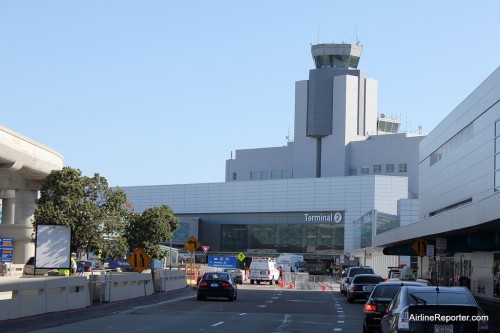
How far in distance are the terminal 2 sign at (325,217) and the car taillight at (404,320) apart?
109455 mm

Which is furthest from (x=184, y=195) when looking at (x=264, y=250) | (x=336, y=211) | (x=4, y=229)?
(x=4, y=229)

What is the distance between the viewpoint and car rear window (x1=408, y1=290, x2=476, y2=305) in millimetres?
14102

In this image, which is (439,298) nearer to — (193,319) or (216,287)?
(193,319)

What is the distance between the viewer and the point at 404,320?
45.8ft

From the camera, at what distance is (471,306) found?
13906mm

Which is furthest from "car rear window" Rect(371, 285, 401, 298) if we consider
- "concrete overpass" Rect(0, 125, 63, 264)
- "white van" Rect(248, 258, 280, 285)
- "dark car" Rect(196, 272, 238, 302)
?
"white van" Rect(248, 258, 280, 285)

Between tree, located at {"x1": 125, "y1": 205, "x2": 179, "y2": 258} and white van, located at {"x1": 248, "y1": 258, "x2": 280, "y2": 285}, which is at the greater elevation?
tree, located at {"x1": 125, "y1": 205, "x2": 179, "y2": 258}

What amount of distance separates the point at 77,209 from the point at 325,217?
81217 mm

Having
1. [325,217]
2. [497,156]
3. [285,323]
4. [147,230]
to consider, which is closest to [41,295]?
[285,323]

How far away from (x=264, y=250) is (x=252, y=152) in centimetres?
1769

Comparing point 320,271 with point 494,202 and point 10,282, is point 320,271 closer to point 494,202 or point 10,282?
point 494,202

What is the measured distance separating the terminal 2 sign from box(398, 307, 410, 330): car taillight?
109m

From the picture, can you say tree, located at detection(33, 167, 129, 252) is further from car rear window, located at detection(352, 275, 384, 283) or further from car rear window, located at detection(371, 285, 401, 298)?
car rear window, located at detection(371, 285, 401, 298)

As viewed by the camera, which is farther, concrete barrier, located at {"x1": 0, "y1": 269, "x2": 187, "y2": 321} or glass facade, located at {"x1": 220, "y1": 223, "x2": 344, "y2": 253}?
glass facade, located at {"x1": 220, "y1": 223, "x2": 344, "y2": 253}
